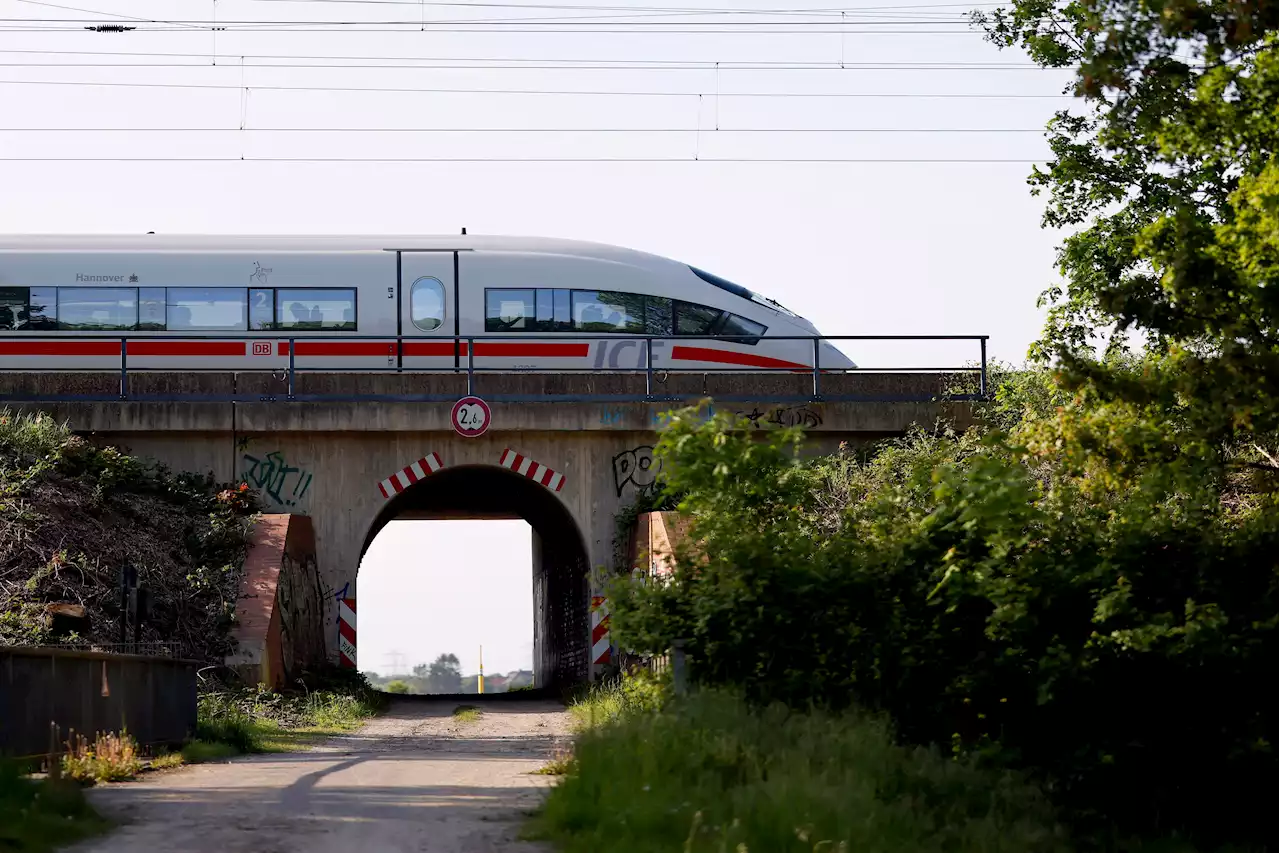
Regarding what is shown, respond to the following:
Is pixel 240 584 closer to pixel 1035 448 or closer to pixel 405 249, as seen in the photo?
pixel 405 249

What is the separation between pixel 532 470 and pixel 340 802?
1336cm

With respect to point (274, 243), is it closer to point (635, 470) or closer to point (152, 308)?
point (152, 308)

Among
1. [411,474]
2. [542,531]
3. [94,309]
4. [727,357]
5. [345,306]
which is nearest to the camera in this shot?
[411,474]

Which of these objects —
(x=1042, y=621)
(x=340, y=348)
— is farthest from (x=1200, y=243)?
(x=340, y=348)

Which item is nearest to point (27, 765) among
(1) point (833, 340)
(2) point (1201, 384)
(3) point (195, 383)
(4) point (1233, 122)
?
(2) point (1201, 384)

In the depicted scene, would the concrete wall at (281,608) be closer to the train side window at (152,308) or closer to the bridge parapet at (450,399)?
the bridge parapet at (450,399)

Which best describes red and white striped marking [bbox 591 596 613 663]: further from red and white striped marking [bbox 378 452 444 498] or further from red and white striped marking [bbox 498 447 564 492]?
red and white striped marking [bbox 378 452 444 498]

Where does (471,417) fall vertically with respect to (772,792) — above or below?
above

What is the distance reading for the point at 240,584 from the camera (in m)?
21.5

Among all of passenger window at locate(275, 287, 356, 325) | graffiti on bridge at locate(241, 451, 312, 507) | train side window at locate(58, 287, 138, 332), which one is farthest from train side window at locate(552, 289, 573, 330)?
train side window at locate(58, 287, 138, 332)

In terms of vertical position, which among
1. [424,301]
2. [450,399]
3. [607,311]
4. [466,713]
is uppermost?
[424,301]

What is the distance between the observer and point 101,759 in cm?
1235

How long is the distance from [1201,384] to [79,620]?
12789 mm

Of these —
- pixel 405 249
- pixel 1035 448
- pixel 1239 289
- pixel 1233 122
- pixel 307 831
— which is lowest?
pixel 307 831
